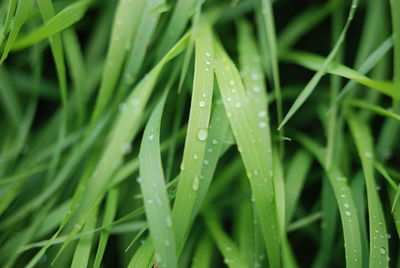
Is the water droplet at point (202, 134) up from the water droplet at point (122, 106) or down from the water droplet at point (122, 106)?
down

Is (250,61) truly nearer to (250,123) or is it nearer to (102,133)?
(250,123)

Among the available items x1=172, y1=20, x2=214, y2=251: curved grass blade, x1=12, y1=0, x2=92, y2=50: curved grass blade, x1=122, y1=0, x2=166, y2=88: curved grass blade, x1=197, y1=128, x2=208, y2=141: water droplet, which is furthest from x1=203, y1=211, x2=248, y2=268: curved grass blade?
x1=12, y1=0, x2=92, y2=50: curved grass blade

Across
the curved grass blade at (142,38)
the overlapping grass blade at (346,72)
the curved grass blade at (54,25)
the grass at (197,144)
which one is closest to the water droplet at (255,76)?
the grass at (197,144)

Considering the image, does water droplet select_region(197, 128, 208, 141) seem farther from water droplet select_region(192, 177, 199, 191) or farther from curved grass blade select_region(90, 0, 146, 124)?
curved grass blade select_region(90, 0, 146, 124)

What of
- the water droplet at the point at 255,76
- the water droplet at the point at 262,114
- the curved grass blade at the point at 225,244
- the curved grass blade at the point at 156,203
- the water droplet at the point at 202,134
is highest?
the water droplet at the point at 255,76

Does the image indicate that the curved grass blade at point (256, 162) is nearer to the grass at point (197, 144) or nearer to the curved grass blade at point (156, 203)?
the grass at point (197, 144)

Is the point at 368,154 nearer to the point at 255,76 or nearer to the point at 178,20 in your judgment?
the point at 255,76

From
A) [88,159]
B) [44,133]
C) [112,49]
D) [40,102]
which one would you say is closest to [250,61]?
[112,49]

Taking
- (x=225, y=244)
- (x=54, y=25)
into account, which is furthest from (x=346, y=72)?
(x=54, y=25)
